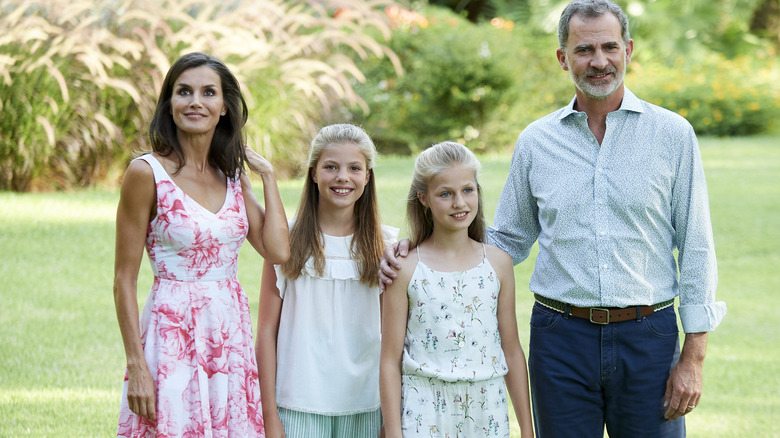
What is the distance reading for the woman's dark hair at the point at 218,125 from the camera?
288 centimetres

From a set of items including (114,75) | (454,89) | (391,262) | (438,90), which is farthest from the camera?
(438,90)

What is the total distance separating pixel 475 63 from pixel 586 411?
9.44 metres

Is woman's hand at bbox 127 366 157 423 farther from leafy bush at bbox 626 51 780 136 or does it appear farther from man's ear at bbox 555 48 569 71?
leafy bush at bbox 626 51 780 136

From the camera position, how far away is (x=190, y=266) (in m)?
2.81

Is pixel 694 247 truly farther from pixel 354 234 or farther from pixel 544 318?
pixel 354 234

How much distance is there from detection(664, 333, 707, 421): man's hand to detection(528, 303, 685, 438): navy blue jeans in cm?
3

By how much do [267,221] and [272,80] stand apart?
661 cm

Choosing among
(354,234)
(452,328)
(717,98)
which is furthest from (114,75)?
(717,98)

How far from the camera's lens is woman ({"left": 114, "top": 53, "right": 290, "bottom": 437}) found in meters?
2.71

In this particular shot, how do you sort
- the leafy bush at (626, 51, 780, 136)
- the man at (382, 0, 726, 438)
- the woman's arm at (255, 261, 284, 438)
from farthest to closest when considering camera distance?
the leafy bush at (626, 51, 780, 136)
the woman's arm at (255, 261, 284, 438)
the man at (382, 0, 726, 438)

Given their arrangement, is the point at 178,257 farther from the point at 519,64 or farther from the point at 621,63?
the point at 519,64

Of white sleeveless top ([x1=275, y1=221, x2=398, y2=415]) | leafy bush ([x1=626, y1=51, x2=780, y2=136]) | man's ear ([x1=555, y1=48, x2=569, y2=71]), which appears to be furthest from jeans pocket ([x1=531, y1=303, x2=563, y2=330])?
leafy bush ([x1=626, y1=51, x2=780, y2=136])

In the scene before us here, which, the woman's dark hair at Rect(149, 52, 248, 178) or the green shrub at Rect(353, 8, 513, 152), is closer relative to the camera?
the woman's dark hair at Rect(149, 52, 248, 178)

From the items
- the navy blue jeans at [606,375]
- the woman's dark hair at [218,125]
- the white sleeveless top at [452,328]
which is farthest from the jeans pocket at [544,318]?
the woman's dark hair at [218,125]
